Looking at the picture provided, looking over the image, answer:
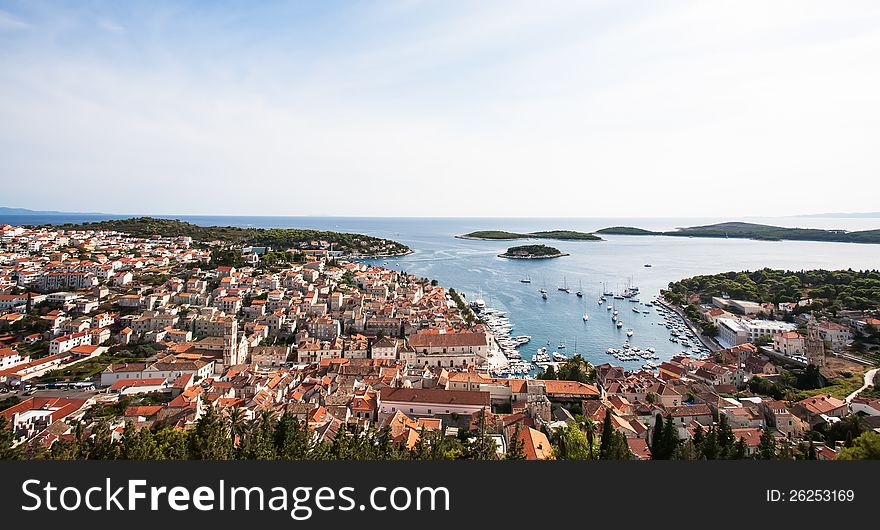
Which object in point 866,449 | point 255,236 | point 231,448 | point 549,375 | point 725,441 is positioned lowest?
point 549,375

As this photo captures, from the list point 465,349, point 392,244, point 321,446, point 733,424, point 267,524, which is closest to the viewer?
point 267,524

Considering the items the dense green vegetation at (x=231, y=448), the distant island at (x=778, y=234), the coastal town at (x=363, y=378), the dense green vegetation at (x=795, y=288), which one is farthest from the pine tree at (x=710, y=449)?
the distant island at (x=778, y=234)

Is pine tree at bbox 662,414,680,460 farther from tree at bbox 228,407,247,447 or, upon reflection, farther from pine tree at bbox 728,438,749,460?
tree at bbox 228,407,247,447

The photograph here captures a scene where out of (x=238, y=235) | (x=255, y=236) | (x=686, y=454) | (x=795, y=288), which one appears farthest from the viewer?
(x=255, y=236)

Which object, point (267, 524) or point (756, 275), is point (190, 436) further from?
point (756, 275)

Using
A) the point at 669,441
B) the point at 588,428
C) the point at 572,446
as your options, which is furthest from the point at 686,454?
the point at 588,428

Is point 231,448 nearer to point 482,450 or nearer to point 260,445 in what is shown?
point 260,445

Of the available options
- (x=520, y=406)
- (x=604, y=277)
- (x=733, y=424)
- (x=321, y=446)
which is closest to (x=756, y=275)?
(x=604, y=277)
